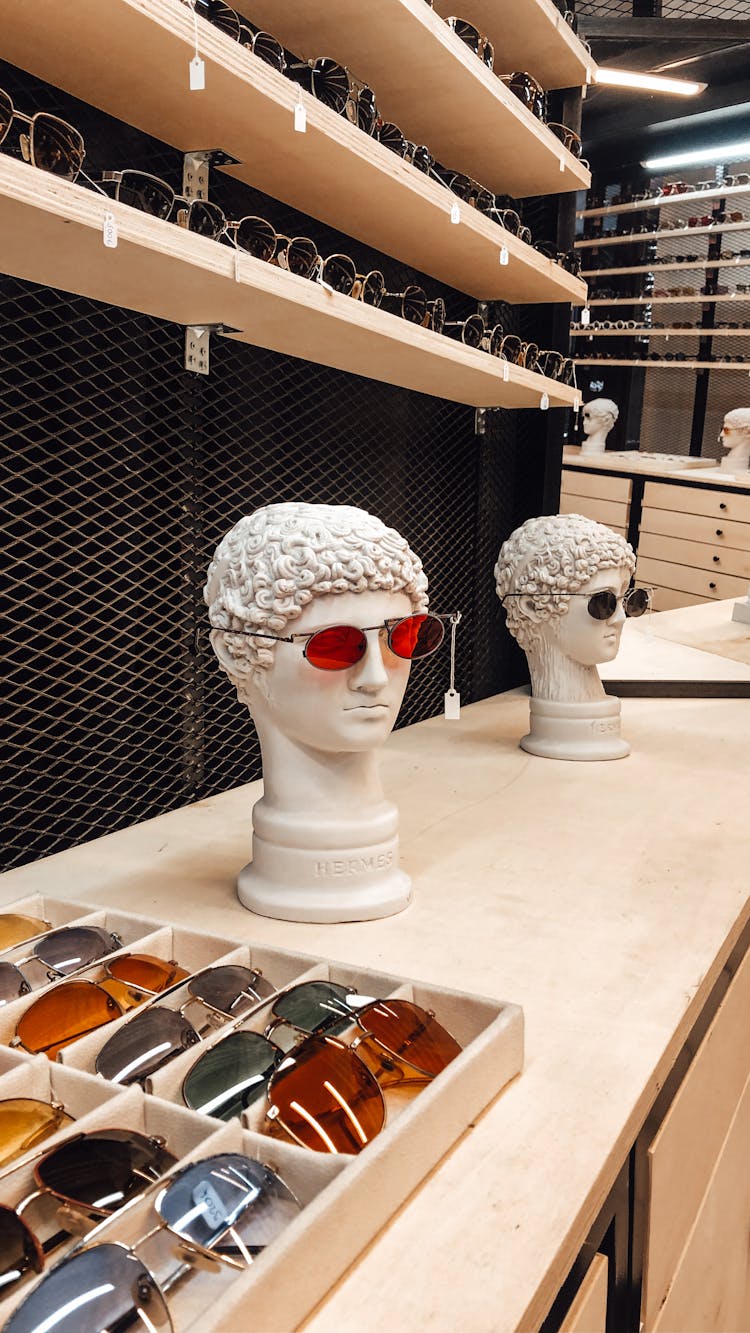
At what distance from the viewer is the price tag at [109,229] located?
3.36 feet

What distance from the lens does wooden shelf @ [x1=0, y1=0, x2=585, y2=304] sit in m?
1.11

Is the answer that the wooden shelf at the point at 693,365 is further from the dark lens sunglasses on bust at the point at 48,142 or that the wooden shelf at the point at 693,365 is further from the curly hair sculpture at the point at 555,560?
the dark lens sunglasses on bust at the point at 48,142

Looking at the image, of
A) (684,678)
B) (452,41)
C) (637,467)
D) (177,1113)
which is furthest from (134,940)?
(637,467)

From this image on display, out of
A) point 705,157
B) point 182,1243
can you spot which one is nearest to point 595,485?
point 705,157

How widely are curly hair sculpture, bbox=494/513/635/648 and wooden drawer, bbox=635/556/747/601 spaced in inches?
39.7

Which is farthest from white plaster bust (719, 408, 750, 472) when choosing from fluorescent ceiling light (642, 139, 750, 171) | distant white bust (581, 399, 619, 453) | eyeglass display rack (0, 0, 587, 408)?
eyeglass display rack (0, 0, 587, 408)

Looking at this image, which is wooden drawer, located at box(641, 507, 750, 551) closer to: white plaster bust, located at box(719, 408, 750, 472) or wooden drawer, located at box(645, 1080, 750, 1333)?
white plaster bust, located at box(719, 408, 750, 472)

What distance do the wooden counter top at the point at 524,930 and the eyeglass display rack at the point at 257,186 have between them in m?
0.73

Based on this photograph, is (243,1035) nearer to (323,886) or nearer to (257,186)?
(323,886)

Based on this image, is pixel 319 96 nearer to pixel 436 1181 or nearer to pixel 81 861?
pixel 81 861

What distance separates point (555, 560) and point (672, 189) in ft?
6.16

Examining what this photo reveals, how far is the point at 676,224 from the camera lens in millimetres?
3170

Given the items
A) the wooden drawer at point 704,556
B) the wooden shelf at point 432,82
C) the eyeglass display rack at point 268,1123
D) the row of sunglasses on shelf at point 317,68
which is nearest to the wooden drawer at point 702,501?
the wooden drawer at point 704,556

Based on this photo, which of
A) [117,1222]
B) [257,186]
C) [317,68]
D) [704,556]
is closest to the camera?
[117,1222]
